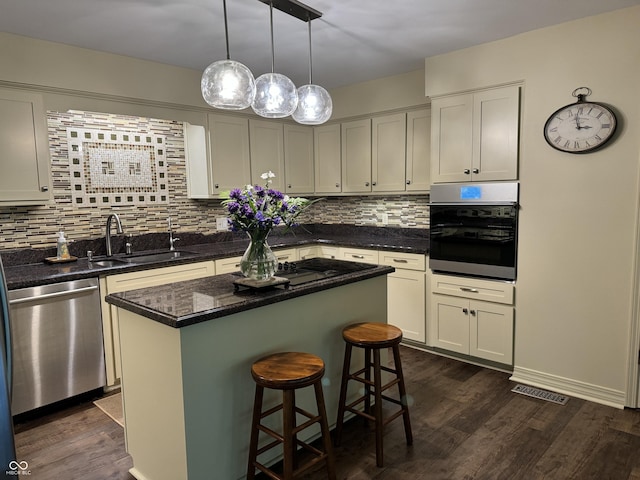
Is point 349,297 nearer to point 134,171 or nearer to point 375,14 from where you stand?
point 375,14

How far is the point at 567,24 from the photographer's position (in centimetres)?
277

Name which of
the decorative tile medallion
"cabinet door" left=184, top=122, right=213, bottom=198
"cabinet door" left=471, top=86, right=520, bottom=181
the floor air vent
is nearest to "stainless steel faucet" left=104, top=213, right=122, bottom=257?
the decorative tile medallion

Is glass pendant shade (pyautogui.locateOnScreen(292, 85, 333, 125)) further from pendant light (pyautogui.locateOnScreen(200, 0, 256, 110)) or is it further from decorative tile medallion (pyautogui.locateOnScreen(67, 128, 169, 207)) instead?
decorative tile medallion (pyautogui.locateOnScreen(67, 128, 169, 207))

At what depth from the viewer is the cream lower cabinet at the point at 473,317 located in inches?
126

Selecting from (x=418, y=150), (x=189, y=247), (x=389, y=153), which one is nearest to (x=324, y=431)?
(x=189, y=247)

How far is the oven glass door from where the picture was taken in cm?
313

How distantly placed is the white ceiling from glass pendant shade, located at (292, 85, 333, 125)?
0.60 meters

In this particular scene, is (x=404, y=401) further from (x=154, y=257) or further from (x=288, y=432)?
(x=154, y=257)

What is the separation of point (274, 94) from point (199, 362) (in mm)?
1311

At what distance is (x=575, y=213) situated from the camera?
282 centimetres

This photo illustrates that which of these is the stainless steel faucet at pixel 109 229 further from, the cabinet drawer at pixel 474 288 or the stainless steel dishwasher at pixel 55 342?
the cabinet drawer at pixel 474 288

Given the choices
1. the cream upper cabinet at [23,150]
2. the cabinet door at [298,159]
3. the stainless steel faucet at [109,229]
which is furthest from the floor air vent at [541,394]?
the cream upper cabinet at [23,150]

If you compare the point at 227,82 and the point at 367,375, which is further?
the point at 367,375

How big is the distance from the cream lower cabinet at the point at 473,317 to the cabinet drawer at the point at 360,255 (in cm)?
65
